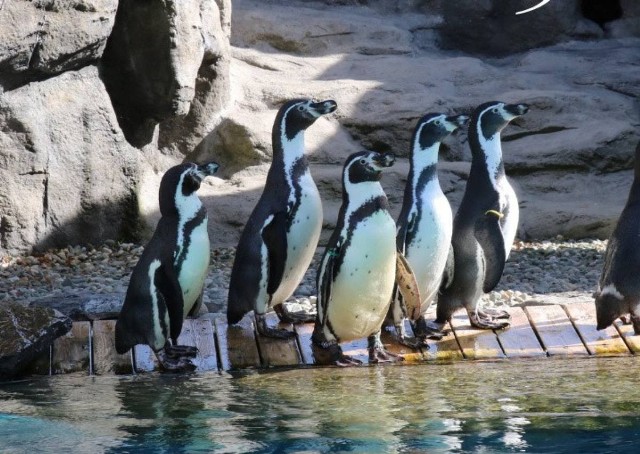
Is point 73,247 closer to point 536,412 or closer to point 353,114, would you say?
point 353,114

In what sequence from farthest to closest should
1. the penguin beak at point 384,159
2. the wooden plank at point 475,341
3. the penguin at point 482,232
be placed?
1. the penguin at point 482,232
2. the wooden plank at point 475,341
3. the penguin beak at point 384,159

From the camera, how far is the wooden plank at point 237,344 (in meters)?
5.16

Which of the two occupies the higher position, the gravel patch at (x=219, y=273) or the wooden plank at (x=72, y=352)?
the gravel patch at (x=219, y=273)

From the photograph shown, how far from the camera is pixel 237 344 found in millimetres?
5324

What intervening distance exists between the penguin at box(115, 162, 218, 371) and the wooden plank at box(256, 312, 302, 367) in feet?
1.02

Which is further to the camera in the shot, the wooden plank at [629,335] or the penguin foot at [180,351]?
the wooden plank at [629,335]

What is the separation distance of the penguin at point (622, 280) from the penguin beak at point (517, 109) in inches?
28.7

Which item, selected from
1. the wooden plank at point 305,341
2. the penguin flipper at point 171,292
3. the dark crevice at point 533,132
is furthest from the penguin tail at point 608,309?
the dark crevice at point 533,132

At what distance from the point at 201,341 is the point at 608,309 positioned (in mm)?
1821

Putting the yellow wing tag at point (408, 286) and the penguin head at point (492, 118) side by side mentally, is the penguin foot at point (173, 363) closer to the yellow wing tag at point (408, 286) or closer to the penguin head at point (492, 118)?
the yellow wing tag at point (408, 286)

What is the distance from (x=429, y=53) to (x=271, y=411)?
282 inches

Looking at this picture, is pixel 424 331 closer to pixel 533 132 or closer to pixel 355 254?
pixel 355 254

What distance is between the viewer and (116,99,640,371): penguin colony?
501 cm

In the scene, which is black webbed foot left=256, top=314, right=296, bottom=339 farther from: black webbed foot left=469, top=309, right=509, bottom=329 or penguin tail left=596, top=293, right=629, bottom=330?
penguin tail left=596, top=293, right=629, bottom=330
